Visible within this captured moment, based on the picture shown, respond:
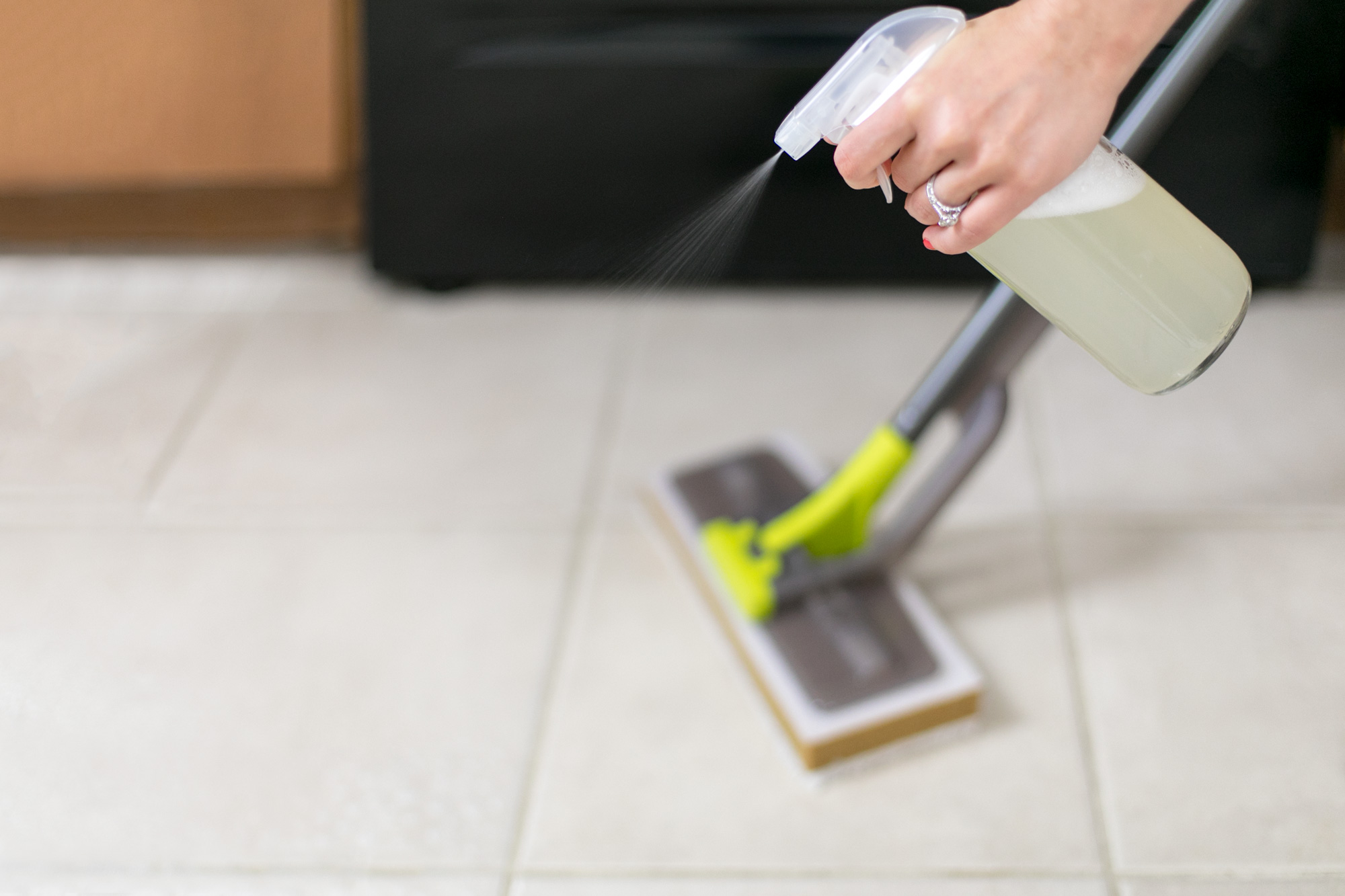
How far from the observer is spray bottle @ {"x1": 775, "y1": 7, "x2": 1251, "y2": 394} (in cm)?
60

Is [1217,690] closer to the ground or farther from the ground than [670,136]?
closer to the ground

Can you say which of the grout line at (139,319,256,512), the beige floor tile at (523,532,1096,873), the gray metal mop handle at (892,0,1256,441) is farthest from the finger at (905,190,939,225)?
the grout line at (139,319,256,512)

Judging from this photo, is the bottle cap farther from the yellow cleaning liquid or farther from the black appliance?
the black appliance

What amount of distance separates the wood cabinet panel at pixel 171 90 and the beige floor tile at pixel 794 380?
52 centimetres

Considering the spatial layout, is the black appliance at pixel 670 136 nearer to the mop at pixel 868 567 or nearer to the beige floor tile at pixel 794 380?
the beige floor tile at pixel 794 380

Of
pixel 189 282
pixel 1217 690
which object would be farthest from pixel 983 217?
pixel 189 282

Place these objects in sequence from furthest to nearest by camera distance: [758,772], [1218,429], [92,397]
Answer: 1. [92,397]
2. [1218,429]
3. [758,772]

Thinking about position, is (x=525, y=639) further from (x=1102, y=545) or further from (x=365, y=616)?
(x=1102, y=545)

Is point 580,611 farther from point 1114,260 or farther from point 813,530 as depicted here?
point 1114,260

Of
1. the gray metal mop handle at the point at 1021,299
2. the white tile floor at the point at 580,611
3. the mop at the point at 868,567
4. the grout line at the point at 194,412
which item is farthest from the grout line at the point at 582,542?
the grout line at the point at 194,412

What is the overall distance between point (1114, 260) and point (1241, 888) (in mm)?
453

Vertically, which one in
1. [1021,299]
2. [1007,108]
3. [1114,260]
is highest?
[1007,108]

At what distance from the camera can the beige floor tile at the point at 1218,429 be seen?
3.79 ft

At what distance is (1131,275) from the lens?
0.67 m
